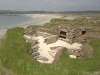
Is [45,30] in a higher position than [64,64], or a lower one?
higher

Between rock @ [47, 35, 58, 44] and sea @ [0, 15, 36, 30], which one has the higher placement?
sea @ [0, 15, 36, 30]

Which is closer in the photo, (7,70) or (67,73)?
(67,73)

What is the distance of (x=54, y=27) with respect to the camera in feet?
59.9

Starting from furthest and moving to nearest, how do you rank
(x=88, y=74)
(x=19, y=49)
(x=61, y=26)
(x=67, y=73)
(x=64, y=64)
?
1. (x=61, y=26)
2. (x=19, y=49)
3. (x=64, y=64)
4. (x=67, y=73)
5. (x=88, y=74)

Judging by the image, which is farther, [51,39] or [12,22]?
[12,22]

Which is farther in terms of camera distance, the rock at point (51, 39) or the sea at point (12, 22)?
the sea at point (12, 22)

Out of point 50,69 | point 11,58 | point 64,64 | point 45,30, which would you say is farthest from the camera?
point 45,30

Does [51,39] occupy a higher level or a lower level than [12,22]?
lower

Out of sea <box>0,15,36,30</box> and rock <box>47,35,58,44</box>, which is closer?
rock <box>47,35,58,44</box>

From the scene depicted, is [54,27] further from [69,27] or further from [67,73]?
[67,73]

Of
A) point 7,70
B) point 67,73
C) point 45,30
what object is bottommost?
point 7,70

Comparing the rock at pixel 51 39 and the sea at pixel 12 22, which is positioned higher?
the sea at pixel 12 22

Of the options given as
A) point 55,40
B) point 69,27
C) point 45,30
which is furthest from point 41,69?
point 45,30

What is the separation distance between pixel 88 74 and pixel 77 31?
40.0ft
